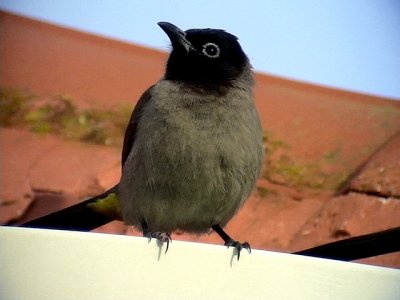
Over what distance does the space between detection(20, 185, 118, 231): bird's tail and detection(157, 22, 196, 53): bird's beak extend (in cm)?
56

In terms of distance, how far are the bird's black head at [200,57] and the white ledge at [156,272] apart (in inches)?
52.1

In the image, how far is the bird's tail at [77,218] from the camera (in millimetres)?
2279

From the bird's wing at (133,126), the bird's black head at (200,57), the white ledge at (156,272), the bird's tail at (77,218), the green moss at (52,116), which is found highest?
the bird's black head at (200,57)

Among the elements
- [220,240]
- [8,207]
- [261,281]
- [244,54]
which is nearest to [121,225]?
[220,240]

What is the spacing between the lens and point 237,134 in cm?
236

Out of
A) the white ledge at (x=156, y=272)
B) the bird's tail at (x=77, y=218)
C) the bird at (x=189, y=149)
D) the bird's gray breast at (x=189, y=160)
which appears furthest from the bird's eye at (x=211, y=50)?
the white ledge at (x=156, y=272)

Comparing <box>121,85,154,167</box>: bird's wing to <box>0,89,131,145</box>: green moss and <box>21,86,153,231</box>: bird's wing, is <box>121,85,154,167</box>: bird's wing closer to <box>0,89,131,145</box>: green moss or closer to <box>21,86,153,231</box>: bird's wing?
<box>21,86,153,231</box>: bird's wing

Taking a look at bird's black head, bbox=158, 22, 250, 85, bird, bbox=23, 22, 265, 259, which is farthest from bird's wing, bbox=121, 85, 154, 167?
bird's black head, bbox=158, 22, 250, 85

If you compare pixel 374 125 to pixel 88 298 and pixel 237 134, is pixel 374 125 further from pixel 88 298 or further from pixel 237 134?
pixel 88 298

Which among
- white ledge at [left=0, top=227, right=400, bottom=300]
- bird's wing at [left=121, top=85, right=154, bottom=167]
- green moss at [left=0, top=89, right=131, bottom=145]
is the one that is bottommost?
green moss at [left=0, top=89, right=131, bottom=145]

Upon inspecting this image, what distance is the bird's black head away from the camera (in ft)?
8.38

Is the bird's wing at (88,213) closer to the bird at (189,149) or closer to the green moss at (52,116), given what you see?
the bird at (189,149)

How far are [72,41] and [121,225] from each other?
0.80 meters

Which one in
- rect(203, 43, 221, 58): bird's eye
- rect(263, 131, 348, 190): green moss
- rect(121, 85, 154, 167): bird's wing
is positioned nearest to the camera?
rect(121, 85, 154, 167): bird's wing
